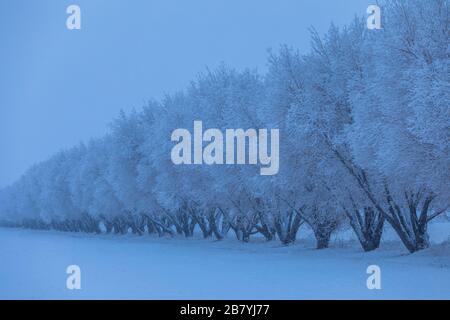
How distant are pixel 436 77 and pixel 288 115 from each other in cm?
923

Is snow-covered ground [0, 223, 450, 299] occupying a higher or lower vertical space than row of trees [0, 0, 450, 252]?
lower

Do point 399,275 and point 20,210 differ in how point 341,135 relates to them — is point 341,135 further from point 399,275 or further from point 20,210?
point 20,210

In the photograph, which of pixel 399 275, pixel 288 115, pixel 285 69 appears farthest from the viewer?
pixel 285 69

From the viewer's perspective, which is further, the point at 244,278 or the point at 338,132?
the point at 338,132

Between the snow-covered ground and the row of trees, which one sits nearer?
the snow-covered ground

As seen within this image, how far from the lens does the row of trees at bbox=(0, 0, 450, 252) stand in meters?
22.5

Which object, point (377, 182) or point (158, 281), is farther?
point (377, 182)

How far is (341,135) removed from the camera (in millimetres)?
27531

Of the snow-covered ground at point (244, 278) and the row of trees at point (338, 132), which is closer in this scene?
the snow-covered ground at point (244, 278)

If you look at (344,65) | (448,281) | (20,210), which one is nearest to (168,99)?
(344,65)

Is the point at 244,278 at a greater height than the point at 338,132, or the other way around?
the point at 338,132

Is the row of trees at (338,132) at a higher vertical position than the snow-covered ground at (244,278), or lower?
higher

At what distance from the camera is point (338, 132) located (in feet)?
96.9

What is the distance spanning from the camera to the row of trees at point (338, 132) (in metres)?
22.5
